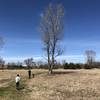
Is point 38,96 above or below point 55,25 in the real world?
below

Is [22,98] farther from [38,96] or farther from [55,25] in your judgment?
[55,25]

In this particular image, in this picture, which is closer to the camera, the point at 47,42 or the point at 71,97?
the point at 71,97

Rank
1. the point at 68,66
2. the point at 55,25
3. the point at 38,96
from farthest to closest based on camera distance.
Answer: the point at 68,66
the point at 55,25
the point at 38,96

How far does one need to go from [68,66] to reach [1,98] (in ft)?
239

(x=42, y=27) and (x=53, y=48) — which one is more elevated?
(x=42, y=27)

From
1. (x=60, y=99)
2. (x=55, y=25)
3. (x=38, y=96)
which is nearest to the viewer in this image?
(x=60, y=99)

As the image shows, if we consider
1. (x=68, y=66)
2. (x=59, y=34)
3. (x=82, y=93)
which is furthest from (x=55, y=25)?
(x=68, y=66)

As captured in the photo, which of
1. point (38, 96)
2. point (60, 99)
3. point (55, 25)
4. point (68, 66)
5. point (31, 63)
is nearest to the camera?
point (60, 99)

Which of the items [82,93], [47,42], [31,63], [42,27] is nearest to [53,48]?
[47,42]

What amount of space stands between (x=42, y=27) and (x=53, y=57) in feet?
21.1

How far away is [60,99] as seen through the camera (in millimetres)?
17953

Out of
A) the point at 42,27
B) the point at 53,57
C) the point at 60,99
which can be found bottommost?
the point at 60,99

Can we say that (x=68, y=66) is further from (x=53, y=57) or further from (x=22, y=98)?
(x=22, y=98)

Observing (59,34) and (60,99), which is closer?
(60,99)
